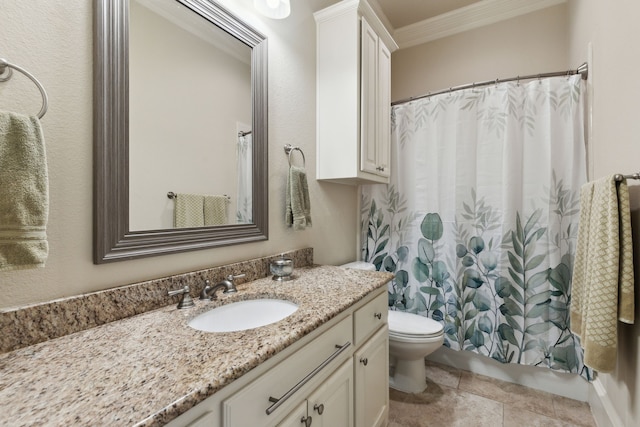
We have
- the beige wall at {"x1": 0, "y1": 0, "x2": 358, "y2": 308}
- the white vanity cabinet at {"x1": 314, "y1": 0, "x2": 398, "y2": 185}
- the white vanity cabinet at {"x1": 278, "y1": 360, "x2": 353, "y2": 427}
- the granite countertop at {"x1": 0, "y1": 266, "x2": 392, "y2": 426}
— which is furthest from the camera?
the white vanity cabinet at {"x1": 314, "y1": 0, "x2": 398, "y2": 185}

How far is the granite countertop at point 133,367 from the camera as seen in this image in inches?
19.2

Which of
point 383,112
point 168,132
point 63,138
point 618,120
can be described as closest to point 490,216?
point 618,120

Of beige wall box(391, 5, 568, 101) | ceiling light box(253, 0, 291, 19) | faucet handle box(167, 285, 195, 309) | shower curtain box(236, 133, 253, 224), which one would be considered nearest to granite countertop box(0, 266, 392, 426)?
faucet handle box(167, 285, 195, 309)

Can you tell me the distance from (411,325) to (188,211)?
154 centimetres

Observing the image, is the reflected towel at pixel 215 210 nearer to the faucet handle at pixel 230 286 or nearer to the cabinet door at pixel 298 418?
the faucet handle at pixel 230 286

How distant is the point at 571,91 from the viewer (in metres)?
1.78

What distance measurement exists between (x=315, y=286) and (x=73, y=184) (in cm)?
91

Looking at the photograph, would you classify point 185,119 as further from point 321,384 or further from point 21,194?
point 321,384

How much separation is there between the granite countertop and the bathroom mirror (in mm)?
259

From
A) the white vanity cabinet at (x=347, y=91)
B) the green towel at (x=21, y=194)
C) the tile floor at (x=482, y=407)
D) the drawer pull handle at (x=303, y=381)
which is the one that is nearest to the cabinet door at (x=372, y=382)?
the drawer pull handle at (x=303, y=381)

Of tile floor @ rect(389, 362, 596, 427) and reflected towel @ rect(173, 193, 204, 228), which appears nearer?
reflected towel @ rect(173, 193, 204, 228)

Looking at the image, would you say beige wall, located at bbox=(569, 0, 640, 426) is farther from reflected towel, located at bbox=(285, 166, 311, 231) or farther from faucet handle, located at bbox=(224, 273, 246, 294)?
faucet handle, located at bbox=(224, 273, 246, 294)

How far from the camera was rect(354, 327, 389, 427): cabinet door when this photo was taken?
1.20 metres

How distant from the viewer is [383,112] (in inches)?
79.3
